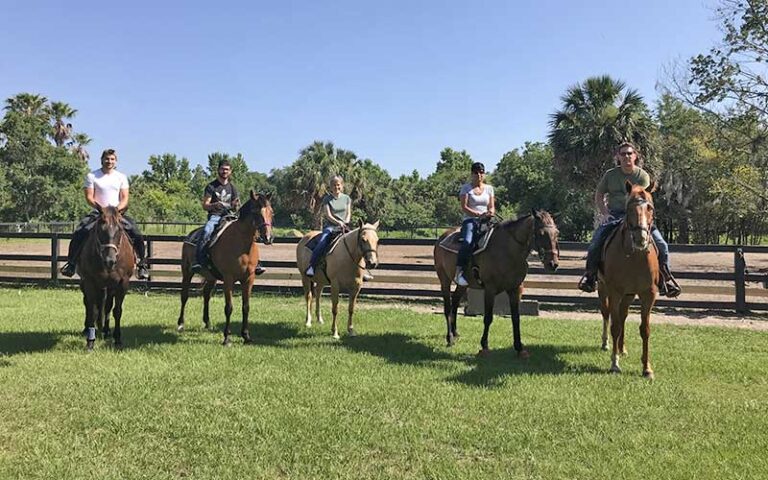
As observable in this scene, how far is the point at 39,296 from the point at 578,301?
1274 cm

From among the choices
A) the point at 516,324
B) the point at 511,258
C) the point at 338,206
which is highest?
the point at 338,206

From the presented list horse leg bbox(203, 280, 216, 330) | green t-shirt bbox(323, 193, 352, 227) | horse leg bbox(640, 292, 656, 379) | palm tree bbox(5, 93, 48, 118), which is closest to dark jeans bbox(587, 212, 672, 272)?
horse leg bbox(640, 292, 656, 379)

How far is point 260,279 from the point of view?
49.2 feet

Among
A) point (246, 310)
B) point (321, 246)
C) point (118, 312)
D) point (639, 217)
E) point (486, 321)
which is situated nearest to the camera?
point (639, 217)

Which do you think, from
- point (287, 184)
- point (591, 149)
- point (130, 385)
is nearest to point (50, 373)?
point (130, 385)

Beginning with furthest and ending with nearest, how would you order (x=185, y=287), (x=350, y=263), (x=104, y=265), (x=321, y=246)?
(x=185, y=287)
(x=321, y=246)
(x=350, y=263)
(x=104, y=265)

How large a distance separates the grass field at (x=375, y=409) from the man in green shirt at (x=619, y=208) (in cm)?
111

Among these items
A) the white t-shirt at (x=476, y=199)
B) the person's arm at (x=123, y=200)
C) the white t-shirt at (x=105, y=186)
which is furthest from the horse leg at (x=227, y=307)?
the white t-shirt at (x=476, y=199)

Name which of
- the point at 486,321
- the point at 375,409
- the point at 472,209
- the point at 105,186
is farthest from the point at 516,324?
the point at 105,186

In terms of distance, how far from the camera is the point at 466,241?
7945 millimetres

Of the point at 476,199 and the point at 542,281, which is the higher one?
the point at 476,199

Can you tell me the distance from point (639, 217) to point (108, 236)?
22.4 ft

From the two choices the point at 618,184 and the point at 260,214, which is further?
the point at 260,214

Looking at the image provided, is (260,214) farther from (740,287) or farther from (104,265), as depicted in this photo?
(740,287)
